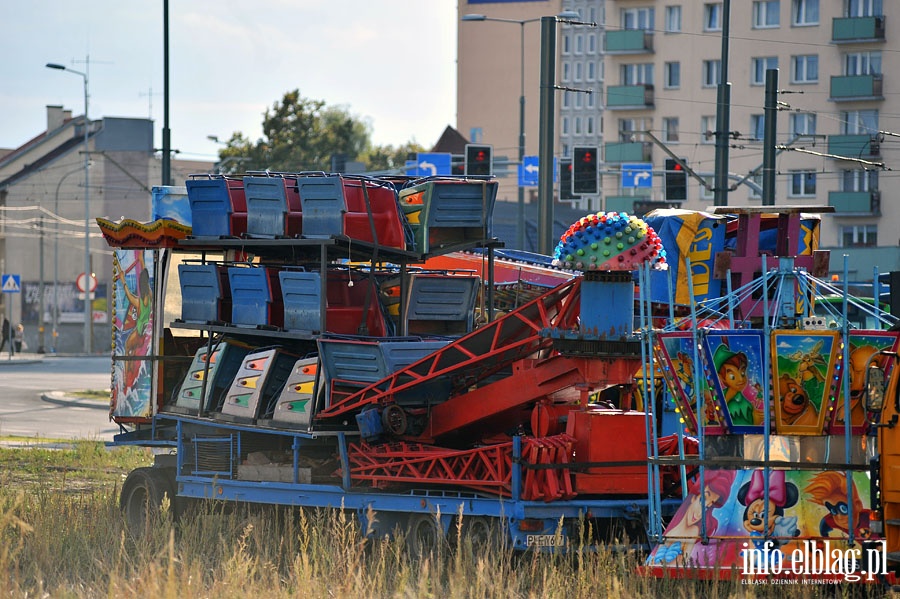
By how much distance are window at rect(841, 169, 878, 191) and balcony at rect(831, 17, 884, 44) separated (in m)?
6.36

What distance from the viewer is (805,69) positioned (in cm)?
7000

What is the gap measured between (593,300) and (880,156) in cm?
4696

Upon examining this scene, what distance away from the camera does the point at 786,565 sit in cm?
1037

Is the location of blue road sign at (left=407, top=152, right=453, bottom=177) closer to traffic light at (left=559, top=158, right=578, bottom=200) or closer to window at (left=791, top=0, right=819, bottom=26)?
traffic light at (left=559, top=158, right=578, bottom=200)

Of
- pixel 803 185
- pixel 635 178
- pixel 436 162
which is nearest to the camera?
pixel 436 162

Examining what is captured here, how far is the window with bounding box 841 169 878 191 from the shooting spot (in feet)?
224

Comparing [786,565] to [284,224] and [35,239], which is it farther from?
[35,239]

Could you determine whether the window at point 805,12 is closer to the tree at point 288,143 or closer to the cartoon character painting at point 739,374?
the tree at point 288,143

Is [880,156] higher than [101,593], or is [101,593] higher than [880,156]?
[880,156]

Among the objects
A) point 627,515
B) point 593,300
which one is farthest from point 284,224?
point 627,515

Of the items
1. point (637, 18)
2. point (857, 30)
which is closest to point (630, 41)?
point (637, 18)

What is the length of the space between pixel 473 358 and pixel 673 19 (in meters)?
64.9

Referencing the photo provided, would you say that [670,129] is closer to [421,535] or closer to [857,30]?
[857,30]

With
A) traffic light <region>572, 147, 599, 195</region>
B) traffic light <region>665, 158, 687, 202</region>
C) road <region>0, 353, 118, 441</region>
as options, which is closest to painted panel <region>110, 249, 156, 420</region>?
road <region>0, 353, 118, 441</region>
